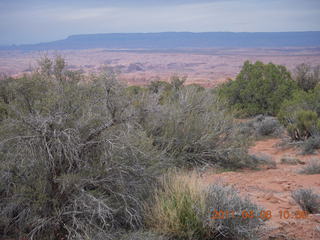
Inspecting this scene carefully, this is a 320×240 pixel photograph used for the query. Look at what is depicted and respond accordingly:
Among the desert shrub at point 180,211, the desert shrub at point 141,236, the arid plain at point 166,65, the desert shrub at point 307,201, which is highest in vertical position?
the desert shrub at point 180,211

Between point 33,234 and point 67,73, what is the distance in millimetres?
4214

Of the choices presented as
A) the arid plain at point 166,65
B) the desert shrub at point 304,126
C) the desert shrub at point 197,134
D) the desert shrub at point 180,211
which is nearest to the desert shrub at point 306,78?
the arid plain at point 166,65

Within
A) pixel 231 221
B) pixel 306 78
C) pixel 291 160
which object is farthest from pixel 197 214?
pixel 306 78

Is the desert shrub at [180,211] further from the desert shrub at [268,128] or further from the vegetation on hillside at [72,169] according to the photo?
the desert shrub at [268,128]

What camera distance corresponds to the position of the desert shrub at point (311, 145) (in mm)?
10719

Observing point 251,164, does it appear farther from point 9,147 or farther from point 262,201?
point 9,147

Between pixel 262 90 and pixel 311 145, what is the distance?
754cm

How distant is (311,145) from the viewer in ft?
35.7

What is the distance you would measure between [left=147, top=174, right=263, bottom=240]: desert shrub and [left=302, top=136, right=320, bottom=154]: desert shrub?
23.1 feet

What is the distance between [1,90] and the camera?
6.87 metres

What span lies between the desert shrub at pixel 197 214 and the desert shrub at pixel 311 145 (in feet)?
23.1

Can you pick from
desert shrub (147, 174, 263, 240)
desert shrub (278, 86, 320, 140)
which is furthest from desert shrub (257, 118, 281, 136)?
desert shrub (147, 174, 263, 240)

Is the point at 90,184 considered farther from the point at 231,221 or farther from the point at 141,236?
the point at 231,221

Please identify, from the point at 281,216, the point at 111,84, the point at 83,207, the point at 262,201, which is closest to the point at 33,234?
the point at 83,207
